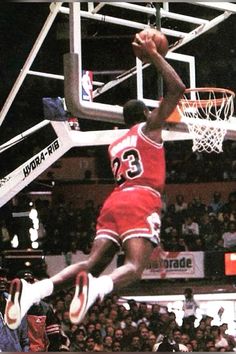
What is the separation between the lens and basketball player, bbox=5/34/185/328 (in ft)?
16.7

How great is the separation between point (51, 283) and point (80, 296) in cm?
22

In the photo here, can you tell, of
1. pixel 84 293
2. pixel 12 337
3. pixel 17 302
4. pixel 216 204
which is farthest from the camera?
pixel 216 204

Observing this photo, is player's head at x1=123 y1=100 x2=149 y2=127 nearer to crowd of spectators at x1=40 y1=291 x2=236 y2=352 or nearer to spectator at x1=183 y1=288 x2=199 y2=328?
crowd of spectators at x1=40 y1=291 x2=236 y2=352

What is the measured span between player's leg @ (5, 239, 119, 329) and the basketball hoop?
848 mm

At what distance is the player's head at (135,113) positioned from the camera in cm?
547

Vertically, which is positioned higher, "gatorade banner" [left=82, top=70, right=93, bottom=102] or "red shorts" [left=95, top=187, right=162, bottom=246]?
"gatorade banner" [left=82, top=70, right=93, bottom=102]

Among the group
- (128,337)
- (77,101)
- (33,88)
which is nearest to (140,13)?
(33,88)

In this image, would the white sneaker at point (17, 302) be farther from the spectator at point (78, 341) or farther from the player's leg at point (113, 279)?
the spectator at point (78, 341)

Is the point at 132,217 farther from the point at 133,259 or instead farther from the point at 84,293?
the point at 84,293

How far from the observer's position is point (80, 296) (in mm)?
5000

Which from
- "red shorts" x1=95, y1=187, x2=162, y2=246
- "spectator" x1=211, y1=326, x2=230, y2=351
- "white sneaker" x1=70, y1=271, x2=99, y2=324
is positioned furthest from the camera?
"spectator" x1=211, y1=326, x2=230, y2=351

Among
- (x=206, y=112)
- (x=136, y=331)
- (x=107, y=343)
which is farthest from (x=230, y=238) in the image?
(x=206, y=112)

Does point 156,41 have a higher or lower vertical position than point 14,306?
higher

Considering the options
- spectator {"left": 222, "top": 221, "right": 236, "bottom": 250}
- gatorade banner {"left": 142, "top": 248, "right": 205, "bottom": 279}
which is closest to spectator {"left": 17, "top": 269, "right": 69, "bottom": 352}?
gatorade banner {"left": 142, "top": 248, "right": 205, "bottom": 279}
